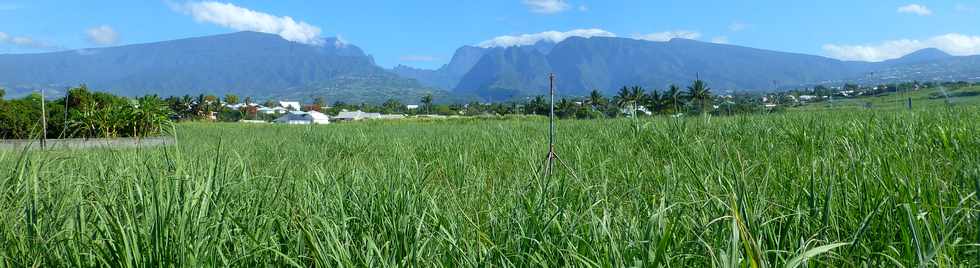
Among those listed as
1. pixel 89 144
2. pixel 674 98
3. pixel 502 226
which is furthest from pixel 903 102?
pixel 89 144

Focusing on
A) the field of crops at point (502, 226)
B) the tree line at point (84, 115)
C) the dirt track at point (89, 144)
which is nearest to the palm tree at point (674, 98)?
the field of crops at point (502, 226)

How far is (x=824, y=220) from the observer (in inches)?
61.1

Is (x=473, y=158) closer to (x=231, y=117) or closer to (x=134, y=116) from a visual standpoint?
(x=134, y=116)

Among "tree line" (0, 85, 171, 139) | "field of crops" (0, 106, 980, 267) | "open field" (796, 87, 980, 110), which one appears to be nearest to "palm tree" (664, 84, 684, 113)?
"open field" (796, 87, 980, 110)

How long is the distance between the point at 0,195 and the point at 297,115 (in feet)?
382

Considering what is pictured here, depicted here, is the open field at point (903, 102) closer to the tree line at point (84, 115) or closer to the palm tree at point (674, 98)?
the palm tree at point (674, 98)

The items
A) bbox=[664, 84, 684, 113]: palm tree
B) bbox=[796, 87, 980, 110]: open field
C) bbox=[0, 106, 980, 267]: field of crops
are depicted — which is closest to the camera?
bbox=[0, 106, 980, 267]: field of crops

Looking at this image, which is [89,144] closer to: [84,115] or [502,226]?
[84,115]

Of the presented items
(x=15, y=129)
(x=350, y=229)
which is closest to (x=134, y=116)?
(x=15, y=129)

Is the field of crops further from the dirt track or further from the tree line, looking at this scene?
the tree line

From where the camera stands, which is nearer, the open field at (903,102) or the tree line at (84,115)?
the open field at (903,102)

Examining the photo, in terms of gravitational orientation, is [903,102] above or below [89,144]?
above

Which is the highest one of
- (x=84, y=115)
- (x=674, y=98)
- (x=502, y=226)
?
(x=674, y=98)

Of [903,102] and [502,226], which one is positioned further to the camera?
[903,102]
